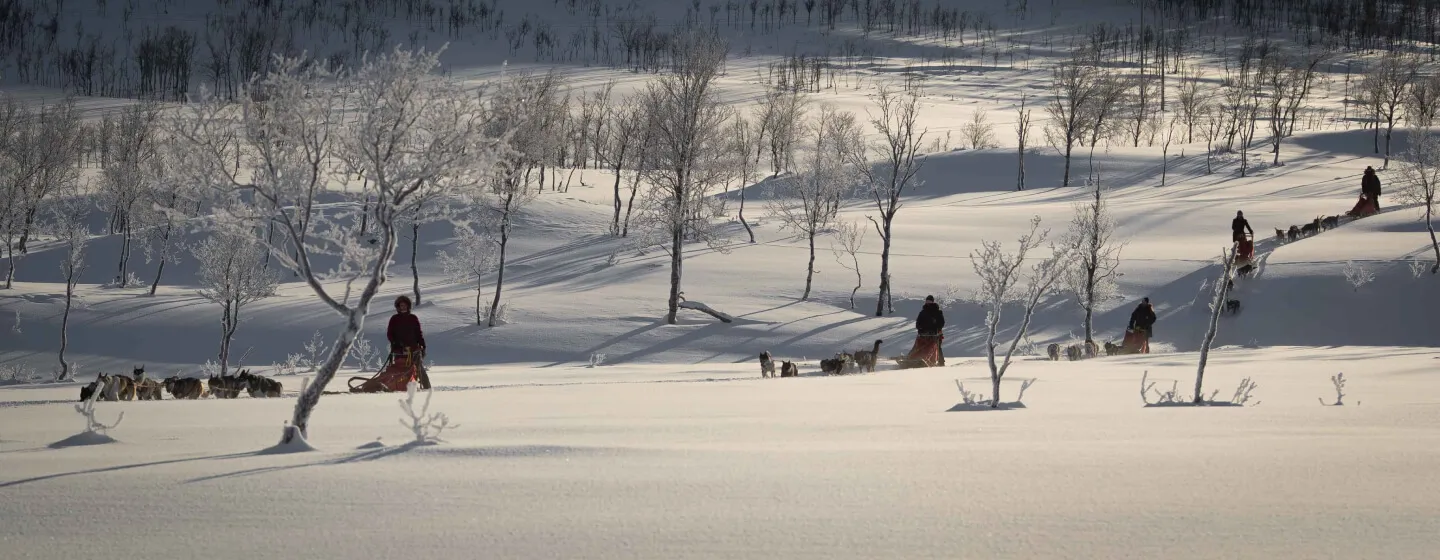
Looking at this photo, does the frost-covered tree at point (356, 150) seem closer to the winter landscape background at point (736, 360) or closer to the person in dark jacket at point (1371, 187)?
the winter landscape background at point (736, 360)

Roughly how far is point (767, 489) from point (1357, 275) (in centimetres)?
3456

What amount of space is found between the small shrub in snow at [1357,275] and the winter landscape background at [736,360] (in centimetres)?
13

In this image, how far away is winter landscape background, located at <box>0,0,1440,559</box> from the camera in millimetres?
4500

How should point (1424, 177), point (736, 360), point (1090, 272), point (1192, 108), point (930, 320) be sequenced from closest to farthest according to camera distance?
point (930, 320) < point (1090, 272) < point (736, 360) < point (1424, 177) < point (1192, 108)

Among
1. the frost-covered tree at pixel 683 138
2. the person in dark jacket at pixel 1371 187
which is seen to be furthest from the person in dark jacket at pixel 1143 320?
the person in dark jacket at pixel 1371 187

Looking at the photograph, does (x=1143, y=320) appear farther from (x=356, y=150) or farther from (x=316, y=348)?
(x=316, y=348)

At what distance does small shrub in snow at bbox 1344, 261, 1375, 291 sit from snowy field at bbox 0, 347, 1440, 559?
2756 centimetres

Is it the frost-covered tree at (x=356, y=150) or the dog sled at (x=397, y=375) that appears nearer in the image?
the frost-covered tree at (x=356, y=150)

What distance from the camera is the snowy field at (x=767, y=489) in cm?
416

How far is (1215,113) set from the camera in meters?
109

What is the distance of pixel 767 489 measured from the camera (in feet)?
16.7

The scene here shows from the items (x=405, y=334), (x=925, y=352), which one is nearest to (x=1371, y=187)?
(x=925, y=352)

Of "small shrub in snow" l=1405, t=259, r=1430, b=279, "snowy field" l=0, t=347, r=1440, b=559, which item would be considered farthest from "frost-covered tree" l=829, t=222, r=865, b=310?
"snowy field" l=0, t=347, r=1440, b=559

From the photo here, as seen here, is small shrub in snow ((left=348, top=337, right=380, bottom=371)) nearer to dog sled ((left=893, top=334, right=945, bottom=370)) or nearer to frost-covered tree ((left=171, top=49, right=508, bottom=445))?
dog sled ((left=893, top=334, right=945, bottom=370))
